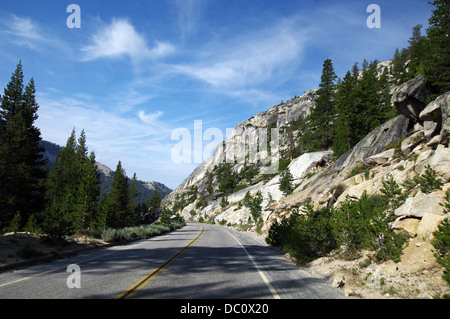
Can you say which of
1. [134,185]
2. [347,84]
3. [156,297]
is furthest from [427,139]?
[134,185]

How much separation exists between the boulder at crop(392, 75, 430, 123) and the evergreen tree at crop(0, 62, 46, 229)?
1292 inches

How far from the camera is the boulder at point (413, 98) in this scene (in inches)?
731

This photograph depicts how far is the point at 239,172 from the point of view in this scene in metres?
102

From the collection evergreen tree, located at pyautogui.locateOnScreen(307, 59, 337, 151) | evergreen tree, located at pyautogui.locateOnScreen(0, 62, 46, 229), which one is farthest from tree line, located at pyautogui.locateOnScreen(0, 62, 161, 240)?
evergreen tree, located at pyautogui.locateOnScreen(307, 59, 337, 151)

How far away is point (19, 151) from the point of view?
27891 mm

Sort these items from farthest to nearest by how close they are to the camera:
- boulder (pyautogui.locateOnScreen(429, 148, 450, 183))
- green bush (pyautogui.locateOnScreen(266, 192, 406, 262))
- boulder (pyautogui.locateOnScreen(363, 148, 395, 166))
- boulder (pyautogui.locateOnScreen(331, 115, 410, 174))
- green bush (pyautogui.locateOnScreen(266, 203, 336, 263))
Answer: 1. boulder (pyautogui.locateOnScreen(331, 115, 410, 174))
2. boulder (pyautogui.locateOnScreen(363, 148, 395, 166))
3. green bush (pyautogui.locateOnScreen(266, 203, 336, 263))
4. boulder (pyautogui.locateOnScreen(429, 148, 450, 183))
5. green bush (pyautogui.locateOnScreen(266, 192, 406, 262))

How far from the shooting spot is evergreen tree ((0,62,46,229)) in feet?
80.9

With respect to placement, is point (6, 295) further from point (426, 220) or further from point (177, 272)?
point (426, 220)

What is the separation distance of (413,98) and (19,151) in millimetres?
39279

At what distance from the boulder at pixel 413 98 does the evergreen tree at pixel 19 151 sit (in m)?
32.8

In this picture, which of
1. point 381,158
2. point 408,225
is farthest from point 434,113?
point 408,225

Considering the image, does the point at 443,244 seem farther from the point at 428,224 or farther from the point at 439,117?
the point at 439,117

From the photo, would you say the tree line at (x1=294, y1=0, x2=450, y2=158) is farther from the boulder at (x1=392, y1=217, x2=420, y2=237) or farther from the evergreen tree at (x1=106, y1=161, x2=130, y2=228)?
the evergreen tree at (x1=106, y1=161, x2=130, y2=228)
